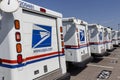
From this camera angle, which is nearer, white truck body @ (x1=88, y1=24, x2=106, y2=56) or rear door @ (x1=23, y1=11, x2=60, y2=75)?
rear door @ (x1=23, y1=11, x2=60, y2=75)

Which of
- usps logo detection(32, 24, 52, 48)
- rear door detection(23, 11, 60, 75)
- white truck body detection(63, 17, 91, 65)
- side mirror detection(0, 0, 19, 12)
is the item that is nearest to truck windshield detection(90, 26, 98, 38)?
white truck body detection(63, 17, 91, 65)

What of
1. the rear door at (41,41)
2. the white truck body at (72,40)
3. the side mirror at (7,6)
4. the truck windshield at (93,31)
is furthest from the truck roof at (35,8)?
the truck windshield at (93,31)

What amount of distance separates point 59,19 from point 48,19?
0.67 metres

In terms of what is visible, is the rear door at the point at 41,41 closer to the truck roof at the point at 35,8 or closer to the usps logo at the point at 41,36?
the usps logo at the point at 41,36

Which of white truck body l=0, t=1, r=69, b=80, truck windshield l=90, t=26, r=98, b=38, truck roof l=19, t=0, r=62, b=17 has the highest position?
Result: truck roof l=19, t=0, r=62, b=17

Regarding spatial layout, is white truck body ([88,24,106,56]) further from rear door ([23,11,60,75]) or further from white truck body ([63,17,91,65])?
rear door ([23,11,60,75])

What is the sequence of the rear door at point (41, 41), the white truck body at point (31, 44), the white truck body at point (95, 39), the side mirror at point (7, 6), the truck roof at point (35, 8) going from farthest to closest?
the white truck body at point (95, 39)
the rear door at point (41, 41)
the truck roof at point (35, 8)
the white truck body at point (31, 44)
the side mirror at point (7, 6)

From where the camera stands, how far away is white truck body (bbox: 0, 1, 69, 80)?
3.91 m

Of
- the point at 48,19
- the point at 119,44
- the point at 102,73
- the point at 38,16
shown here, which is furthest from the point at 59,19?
the point at 119,44

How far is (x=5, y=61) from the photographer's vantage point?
3951mm

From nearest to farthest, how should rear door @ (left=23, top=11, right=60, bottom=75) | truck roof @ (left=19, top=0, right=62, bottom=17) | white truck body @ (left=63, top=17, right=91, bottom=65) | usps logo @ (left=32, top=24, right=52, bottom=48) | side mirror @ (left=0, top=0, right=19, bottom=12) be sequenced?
side mirror @ (left=0, top=0, right=19, bottom=12)
truck roof @ (left=19, top=0, right=62, bottom=17)
rear door @ (left=23, top=11, right=60, bottom=75)
usps logo @ (left=32, top=24, right=52, bottom=48)
white truck body @ (left=63, top=17, right=91, bottom=65)

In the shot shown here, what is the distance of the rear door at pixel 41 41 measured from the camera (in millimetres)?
4551

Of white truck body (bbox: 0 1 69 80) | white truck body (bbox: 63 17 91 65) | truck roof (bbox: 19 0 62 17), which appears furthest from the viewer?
white truck body (bbox: 63 17 91 65)

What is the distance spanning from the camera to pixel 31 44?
4.66 m
